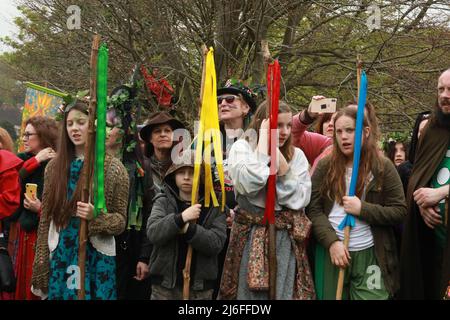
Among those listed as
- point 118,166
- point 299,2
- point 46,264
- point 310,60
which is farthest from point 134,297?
point 310,60

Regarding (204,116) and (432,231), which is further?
(432,231)

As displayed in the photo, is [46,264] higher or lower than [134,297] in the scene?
higher

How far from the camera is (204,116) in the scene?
133 inches

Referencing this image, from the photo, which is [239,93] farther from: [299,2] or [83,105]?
[299,2]

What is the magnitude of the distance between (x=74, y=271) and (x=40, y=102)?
2.49 m

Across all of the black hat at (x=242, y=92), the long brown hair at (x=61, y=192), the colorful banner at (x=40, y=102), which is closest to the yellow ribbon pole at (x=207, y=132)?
the long brown hair at (x=61, y=192)

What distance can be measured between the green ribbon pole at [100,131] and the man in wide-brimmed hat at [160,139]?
1019 millimetres

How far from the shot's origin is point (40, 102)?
550 cm

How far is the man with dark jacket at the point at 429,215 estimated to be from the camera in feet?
11.7

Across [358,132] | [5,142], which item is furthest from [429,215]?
[5,142]

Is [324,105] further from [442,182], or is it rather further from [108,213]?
[108,213]

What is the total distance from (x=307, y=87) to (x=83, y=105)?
770 cm

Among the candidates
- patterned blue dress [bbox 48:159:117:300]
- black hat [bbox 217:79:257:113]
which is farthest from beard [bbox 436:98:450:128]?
patterned blue dress [bbox 48:159:117:300]

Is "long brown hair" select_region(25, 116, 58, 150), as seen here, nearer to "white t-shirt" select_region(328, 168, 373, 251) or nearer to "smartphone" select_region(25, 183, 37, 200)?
"smartphone" select_region(25, 183, 37, 200)
